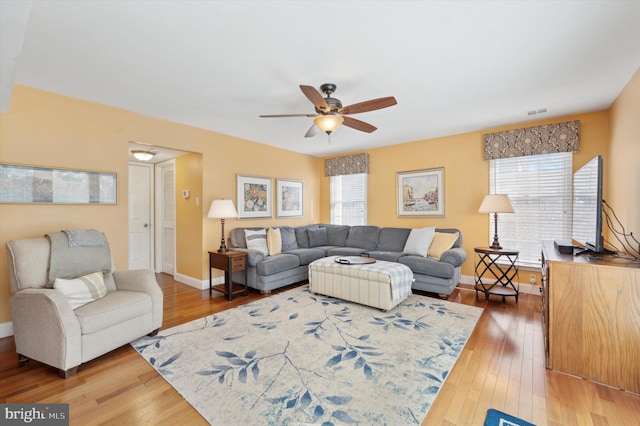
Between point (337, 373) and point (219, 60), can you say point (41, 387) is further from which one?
point (219, 60)

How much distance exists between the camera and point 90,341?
7.04 ft

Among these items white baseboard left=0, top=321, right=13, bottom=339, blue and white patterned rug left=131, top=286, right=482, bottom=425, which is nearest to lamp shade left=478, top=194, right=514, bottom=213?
blue and white patterned rug left=131, top=286, right=482, bottom=425

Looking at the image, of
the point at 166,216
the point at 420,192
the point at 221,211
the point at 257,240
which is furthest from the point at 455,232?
the point at 166,216

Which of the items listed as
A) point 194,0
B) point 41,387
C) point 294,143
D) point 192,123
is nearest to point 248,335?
point 41,387

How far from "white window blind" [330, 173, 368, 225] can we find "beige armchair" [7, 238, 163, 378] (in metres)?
4.10

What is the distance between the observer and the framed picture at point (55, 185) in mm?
2676

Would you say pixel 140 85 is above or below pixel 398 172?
above

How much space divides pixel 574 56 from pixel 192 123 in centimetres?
432

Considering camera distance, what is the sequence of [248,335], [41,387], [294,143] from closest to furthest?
[41,387]
[248,335]
[294,143]

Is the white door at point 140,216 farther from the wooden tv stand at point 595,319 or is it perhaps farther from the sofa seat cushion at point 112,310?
the wooden tv stand at point 595,319

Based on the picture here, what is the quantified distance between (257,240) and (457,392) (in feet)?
10.9

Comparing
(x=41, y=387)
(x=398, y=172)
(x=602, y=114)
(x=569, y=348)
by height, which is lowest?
(x=41, y=387)

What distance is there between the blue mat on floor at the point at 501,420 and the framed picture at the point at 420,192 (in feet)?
11.5

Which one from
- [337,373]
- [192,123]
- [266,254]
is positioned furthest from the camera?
[266,254]
